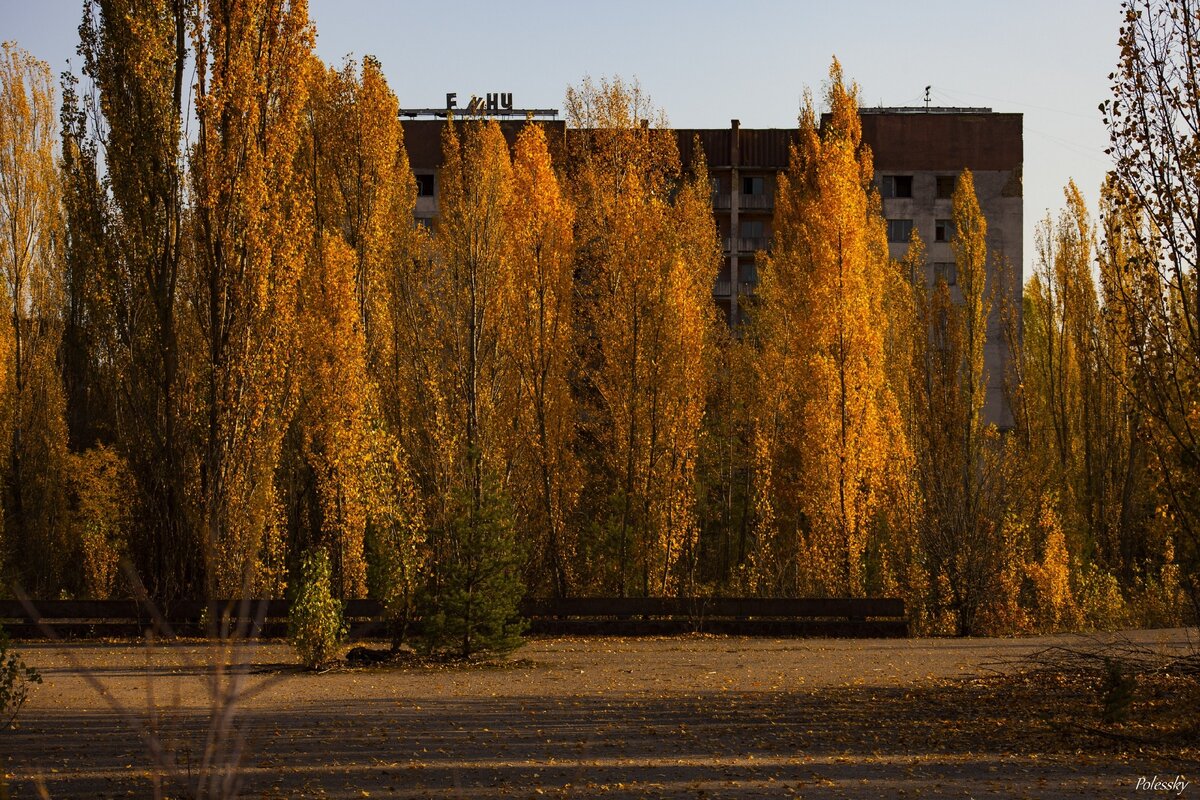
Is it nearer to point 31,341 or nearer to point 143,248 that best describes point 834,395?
point 143,248

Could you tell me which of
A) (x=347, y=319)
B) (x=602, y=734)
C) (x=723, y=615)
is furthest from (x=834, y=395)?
(x=602, y=734)

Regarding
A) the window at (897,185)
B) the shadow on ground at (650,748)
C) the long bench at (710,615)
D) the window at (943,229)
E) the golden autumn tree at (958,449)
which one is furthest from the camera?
the window at (943,229)

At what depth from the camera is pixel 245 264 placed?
23328 mm

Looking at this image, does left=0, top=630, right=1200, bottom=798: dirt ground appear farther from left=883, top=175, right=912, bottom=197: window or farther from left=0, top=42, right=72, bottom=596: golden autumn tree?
left=883, top=175, right=912, bottom=197: window

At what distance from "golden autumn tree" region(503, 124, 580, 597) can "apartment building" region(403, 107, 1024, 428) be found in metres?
22.5

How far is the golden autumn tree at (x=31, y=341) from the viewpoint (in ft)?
109

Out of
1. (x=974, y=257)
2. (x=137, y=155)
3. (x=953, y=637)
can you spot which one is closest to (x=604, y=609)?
(x=953, y=637)

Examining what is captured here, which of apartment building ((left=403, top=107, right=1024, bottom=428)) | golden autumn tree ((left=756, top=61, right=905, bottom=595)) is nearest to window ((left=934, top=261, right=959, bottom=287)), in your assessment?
apartment building ((left=403, top=107, right=1024, bottom=428))

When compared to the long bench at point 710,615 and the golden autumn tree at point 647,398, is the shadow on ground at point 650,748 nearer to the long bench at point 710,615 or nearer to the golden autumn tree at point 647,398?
the long bench at point 710,615

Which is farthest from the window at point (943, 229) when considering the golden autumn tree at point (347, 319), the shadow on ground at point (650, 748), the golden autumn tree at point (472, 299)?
the shadow on ground at point (650, 748)

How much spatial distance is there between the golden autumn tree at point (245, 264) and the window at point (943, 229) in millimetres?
35541

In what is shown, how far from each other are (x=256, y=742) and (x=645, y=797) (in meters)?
3.93

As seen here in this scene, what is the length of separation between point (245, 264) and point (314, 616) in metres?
8.53

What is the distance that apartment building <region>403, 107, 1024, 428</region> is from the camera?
5225 centimetres
